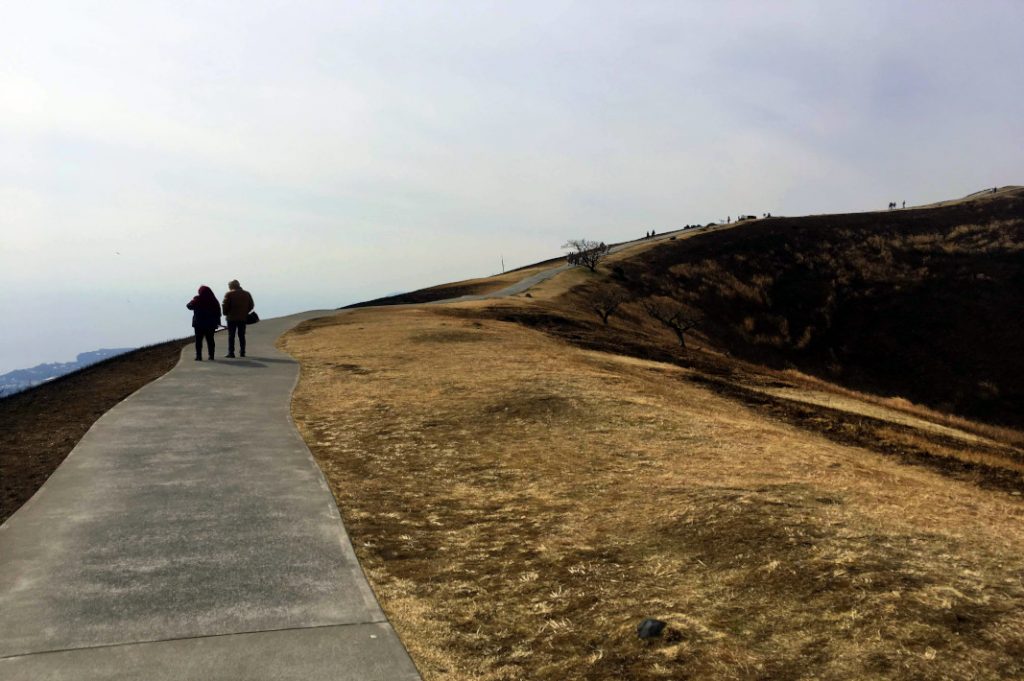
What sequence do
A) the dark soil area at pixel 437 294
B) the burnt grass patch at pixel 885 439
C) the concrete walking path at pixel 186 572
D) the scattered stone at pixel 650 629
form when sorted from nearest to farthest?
the concrete walking path at pixel 186 572
the scattered stone at pixel 650 629
the burnt grass patch at pixel 885 439
the dark soil area at pixel 437 294

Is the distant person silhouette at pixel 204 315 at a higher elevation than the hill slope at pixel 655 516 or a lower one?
higher

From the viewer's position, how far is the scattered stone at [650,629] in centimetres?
598

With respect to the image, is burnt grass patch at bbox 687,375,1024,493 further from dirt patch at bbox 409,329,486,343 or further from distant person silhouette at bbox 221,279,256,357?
distant person silhouette at bbox 221,279,256,357

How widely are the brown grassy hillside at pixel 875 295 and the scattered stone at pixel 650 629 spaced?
43996 millimetres

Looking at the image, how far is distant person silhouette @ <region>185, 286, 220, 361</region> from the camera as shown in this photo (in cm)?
2047

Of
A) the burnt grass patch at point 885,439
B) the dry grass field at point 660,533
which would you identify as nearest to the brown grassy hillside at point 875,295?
the burnt grass patch at point 885,439

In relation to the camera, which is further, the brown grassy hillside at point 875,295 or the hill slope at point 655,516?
the brown grassy hillside at point 875,295

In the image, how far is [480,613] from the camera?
6.57 metres

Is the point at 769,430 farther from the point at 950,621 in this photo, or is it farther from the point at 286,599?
the point at 286,599

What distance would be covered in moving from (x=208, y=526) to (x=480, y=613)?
3.35 metres

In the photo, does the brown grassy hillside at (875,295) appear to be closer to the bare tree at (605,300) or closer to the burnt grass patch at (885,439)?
the bare tree at (605,300)

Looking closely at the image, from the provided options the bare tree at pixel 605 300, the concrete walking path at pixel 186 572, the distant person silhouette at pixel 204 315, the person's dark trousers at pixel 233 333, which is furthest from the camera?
the bare tree at pixel 605 300

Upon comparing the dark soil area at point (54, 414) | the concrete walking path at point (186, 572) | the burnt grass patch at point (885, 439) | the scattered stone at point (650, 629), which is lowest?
the burnt grass patch at point (885, 439)

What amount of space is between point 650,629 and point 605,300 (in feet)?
144
